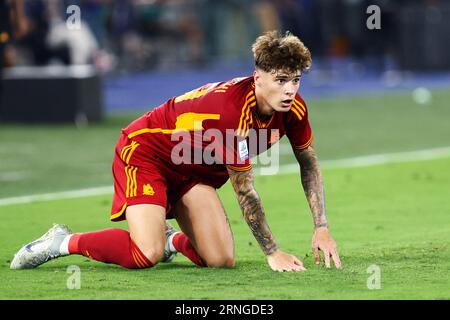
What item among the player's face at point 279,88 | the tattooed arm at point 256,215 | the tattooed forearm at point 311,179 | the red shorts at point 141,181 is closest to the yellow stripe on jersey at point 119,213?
the red shorts at point 141,181

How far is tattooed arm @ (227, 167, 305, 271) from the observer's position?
8305 millimetres

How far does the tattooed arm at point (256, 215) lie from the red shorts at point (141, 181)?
76 cm

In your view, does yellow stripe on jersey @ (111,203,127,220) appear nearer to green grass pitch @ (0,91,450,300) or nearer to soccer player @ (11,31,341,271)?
soccer player @ (11,31,341,271)

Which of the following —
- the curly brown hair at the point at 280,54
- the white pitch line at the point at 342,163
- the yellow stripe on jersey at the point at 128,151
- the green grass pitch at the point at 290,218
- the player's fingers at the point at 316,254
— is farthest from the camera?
the white pitch line at the point at 342,163

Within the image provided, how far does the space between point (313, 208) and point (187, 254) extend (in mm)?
990

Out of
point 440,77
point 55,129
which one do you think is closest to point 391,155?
point 55,129

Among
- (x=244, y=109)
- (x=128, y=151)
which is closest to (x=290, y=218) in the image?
(x=128, y=151)

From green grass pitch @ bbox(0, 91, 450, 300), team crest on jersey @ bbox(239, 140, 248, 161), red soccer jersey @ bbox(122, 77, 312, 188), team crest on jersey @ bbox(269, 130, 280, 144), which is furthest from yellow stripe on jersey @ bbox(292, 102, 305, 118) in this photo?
green grass pitch @ bbox(0, 91, 450, 300)

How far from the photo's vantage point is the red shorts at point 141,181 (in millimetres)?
8875

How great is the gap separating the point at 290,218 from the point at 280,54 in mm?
3600

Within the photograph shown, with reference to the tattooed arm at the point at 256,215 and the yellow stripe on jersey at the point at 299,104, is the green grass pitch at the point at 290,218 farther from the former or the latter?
the yellow stripe on jersey at the point at 299,104

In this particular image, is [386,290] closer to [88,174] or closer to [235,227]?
[235,227]

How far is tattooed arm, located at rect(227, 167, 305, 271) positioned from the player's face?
47 cm

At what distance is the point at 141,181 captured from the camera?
891 cm
